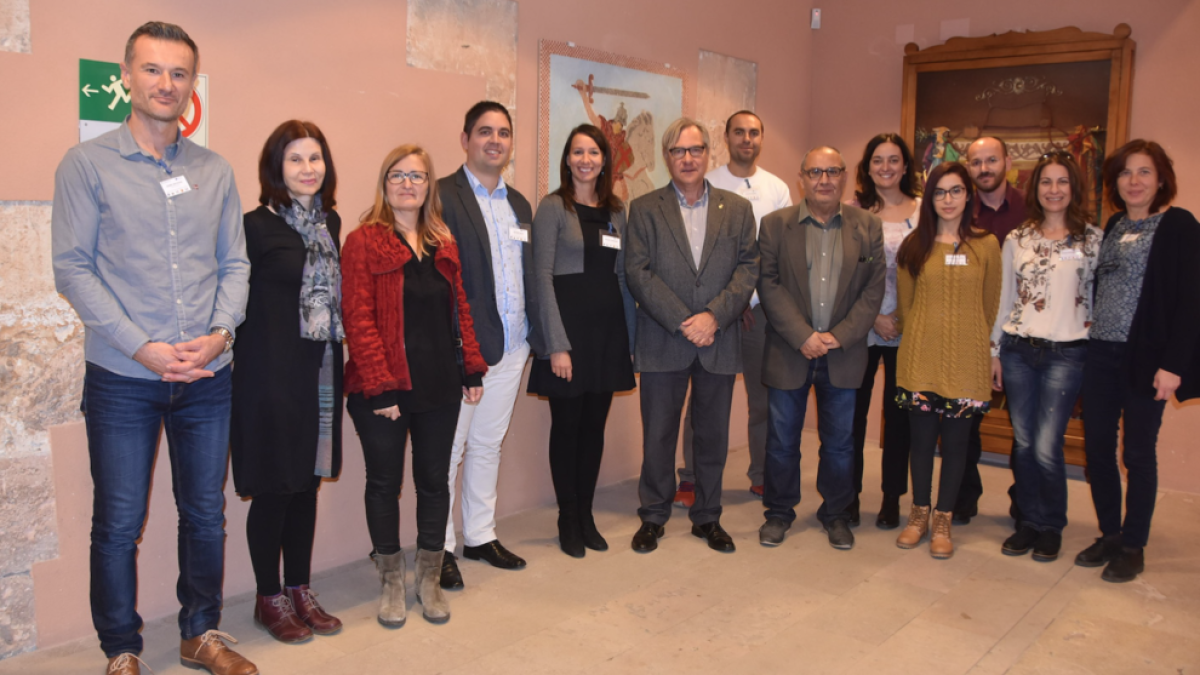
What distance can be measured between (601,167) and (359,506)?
1680mm

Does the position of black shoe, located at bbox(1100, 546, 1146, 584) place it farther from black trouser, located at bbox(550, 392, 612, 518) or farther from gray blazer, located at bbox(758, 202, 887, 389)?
black trouser, located at bbox(550, 392, 612, 518)

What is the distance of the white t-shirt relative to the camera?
4.30 m

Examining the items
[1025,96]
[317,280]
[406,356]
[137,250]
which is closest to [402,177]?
[317,280]

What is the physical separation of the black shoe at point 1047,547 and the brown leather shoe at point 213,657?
304 cm

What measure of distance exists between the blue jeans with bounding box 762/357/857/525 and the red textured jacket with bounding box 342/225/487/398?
5.58ft

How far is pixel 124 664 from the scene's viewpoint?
247 centimetres

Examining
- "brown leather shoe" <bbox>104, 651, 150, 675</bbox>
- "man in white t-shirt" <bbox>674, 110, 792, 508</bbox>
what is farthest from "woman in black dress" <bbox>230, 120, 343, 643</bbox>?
Answer: "man in white t-shirt" <bbox>674, 110, 792, 508</bbox>

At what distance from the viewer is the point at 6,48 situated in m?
2.54

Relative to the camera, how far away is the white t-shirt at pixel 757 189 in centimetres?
430

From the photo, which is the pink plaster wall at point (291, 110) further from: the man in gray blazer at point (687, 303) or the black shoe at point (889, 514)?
the black shoe at point (889, 514)

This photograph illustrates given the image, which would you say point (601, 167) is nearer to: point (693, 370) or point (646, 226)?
point (646, 226)

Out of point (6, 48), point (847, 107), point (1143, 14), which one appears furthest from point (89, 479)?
point (1143, 14)

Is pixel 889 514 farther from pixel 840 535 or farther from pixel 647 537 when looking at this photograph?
pixel 647 537

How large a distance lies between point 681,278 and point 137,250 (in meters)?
1.97
